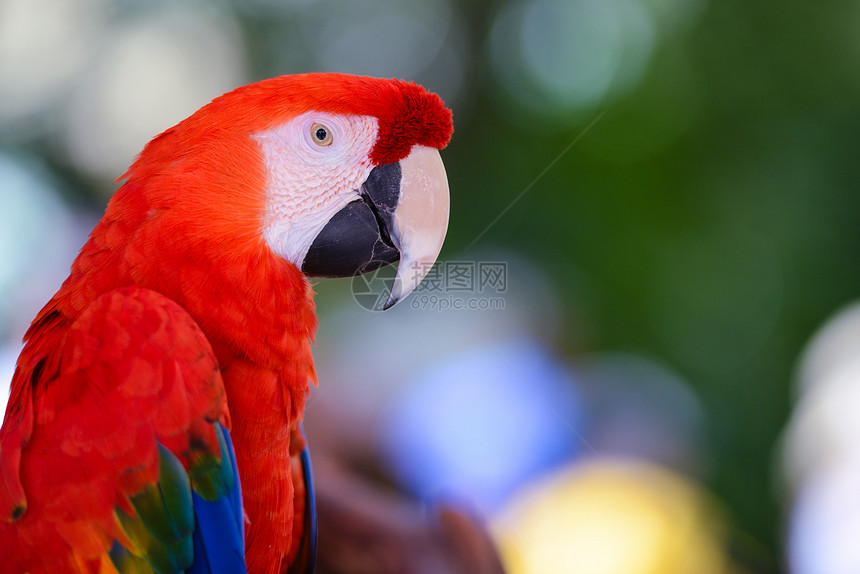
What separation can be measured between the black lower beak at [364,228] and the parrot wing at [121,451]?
0.17 metres

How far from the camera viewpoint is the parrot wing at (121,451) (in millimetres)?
550

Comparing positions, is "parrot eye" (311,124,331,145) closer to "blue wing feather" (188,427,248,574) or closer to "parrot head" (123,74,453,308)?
"parrot head" (123,74,453,308)

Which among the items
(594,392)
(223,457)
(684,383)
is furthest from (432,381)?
(223,457)

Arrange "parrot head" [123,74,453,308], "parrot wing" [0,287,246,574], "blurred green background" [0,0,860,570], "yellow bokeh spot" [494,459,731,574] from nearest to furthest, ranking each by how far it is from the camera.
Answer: "parrot wing" [0,287,246,574]
"parrot head" [123,74,453,308]
"yellow bokeh spot" [494,459,731,574]
"blurred green background" [0,0,860,570]

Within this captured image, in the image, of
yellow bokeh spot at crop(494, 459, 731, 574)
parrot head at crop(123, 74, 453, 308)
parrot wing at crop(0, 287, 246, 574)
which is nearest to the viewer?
parrot wing at crop(0, 287, 246, 574)

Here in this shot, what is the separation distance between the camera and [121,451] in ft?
1.80

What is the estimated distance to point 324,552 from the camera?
3.34 ft

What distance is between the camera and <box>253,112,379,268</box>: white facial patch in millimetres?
675

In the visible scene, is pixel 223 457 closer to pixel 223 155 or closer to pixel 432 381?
pixel 223 155

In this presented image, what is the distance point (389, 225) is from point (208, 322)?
0.76ft
